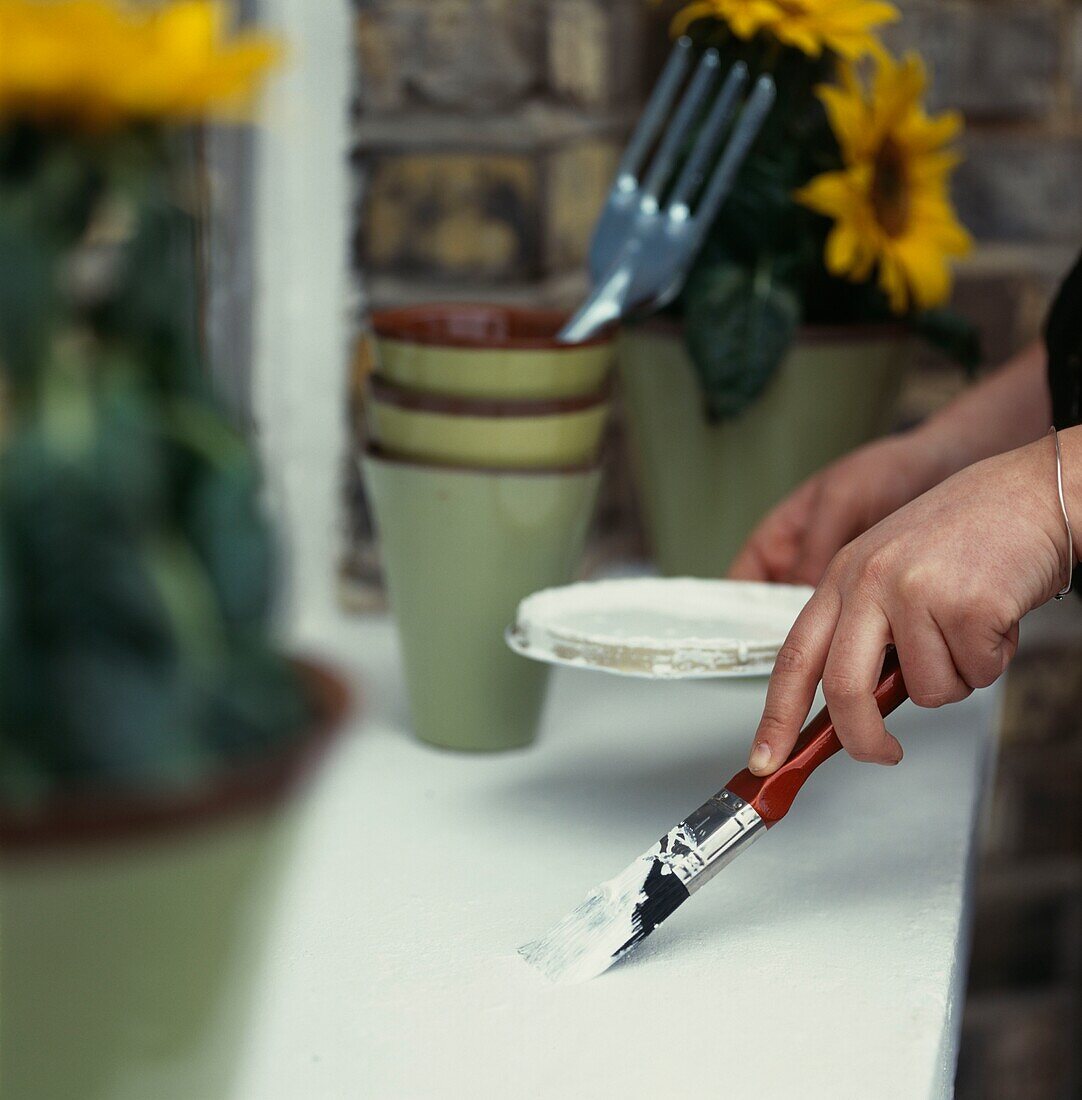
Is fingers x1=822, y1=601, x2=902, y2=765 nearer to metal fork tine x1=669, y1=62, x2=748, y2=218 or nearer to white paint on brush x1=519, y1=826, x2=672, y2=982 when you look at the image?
white paint on brush x1=519, y1=826, x2=672, y2=982

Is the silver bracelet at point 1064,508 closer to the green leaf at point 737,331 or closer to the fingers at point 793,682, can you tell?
the fingers at point 793,682

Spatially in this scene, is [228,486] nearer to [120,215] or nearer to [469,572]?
[120,215]

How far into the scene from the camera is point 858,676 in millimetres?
512

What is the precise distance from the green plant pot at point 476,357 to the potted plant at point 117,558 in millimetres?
430

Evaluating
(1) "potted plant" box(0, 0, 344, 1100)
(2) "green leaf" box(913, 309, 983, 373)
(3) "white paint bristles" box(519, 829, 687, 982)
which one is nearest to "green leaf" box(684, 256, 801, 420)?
(2) "green leaf" box(913, 309, 983, 373)

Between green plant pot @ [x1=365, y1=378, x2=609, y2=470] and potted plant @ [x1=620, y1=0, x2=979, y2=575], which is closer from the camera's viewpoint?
green plant pot @ [x1=365, y1=378, x2=609, y2=470]

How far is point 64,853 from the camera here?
208mm

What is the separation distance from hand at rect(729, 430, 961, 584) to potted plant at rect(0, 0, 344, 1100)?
0.53 metres

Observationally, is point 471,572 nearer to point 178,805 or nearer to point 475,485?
point 475,485

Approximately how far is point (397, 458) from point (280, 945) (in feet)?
0.84

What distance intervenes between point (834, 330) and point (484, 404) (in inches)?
9.3

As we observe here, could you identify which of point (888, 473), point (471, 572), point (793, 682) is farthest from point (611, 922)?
point (888, 473)

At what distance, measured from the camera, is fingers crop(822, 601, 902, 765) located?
513 mm

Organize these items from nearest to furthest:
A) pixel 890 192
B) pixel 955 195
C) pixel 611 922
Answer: pixel 611 922, pixel 890 192, pixel 955 195
